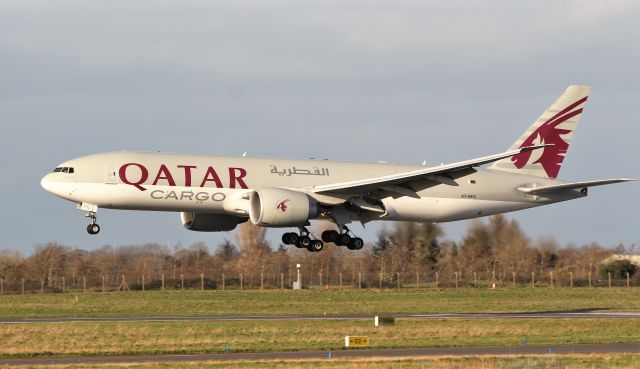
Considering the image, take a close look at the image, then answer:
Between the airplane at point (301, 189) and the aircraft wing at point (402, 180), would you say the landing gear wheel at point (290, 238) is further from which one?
the aircraft wing at point (402, 180)

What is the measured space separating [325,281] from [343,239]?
2388 centimetres

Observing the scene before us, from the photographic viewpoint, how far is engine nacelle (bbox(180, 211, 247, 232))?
5559 centimetres

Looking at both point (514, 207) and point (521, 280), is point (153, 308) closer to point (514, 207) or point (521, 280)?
point (514, 207)

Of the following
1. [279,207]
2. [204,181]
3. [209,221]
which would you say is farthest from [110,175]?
[279,207]

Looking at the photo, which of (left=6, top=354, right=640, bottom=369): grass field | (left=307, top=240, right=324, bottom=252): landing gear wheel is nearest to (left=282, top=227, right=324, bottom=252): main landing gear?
(left=307, top=240, right=324, bottom=252): landing gear wheel

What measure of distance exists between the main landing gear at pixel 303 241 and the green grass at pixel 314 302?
4580 millimetres

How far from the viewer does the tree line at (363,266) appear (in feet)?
243

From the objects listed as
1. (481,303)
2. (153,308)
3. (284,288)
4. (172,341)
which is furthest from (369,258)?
(172,341)

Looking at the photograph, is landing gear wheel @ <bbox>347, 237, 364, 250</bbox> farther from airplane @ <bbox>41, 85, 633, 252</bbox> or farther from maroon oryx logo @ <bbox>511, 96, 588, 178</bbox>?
maroon oryx logo @ <bbox>511, 96, 588, 178</bbox>

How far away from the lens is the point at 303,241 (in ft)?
180

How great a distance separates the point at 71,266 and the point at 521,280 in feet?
99.4

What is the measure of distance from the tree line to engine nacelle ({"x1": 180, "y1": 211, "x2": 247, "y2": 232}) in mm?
18735

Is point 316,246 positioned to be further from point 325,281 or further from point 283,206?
point 325,281

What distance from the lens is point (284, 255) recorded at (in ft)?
285
